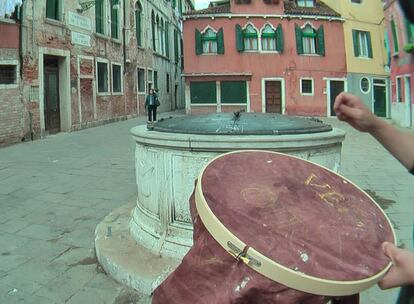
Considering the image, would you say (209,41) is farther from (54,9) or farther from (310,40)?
(54,9)

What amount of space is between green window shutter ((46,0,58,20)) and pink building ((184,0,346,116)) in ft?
38.7

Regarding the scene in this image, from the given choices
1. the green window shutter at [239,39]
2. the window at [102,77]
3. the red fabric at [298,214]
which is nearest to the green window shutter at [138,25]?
the window at [102,77]

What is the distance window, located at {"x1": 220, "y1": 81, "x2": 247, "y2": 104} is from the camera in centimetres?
2586

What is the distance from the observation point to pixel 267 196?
1.94 meters

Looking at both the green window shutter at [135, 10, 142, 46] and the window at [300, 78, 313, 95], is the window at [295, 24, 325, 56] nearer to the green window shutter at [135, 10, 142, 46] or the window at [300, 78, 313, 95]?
the window at [300, 78, 313, 95]

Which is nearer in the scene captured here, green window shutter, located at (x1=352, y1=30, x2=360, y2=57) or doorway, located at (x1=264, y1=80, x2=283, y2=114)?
doorway, located at (x1=264, y1=80, x2=283, y2=114)

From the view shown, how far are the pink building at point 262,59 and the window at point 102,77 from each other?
7.65 metres

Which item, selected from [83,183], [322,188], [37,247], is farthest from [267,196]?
[83,183]

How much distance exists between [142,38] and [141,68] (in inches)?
65.7

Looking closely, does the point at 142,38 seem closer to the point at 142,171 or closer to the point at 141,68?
the point at 141,68

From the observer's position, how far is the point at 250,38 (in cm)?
2627

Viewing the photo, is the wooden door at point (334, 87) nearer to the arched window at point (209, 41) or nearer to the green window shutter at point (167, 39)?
the arched window at point (209, 41)

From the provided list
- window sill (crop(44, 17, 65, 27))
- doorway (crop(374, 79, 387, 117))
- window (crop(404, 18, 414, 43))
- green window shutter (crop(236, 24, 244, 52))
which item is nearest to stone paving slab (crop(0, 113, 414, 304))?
window (crop(404, 18, 414, 43))

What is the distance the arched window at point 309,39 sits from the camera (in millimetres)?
26562
